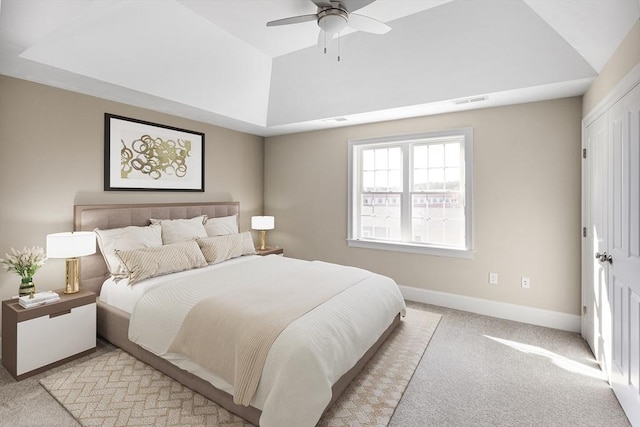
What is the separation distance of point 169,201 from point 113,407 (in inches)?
98.2

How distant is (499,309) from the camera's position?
3.55m

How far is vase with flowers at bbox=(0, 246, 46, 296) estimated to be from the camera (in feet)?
8.15

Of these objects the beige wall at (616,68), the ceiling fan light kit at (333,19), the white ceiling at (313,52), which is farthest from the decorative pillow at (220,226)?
the beige wall at (616,68)

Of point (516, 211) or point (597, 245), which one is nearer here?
point (597, 245)

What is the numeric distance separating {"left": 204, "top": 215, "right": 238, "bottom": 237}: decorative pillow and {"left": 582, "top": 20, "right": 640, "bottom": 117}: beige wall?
4085 mm

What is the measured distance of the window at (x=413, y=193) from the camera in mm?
3803

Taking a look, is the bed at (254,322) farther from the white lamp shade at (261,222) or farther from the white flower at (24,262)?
the white lamp shade at (261,222)

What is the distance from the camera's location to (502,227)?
11.5 feet

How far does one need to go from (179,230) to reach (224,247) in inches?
21.8

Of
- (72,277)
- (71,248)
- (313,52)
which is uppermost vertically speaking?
(313,52)

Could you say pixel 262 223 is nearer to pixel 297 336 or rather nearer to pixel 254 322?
pixel 254 322

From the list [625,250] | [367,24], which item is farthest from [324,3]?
[625,250]

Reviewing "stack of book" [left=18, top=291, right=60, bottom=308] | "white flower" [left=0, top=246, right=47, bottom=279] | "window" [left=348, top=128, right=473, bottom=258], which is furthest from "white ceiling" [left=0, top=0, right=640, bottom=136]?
"stack of book" [left=18, top=291, right=60, bottom=308]

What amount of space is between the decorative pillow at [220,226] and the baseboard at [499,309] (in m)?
2.51
